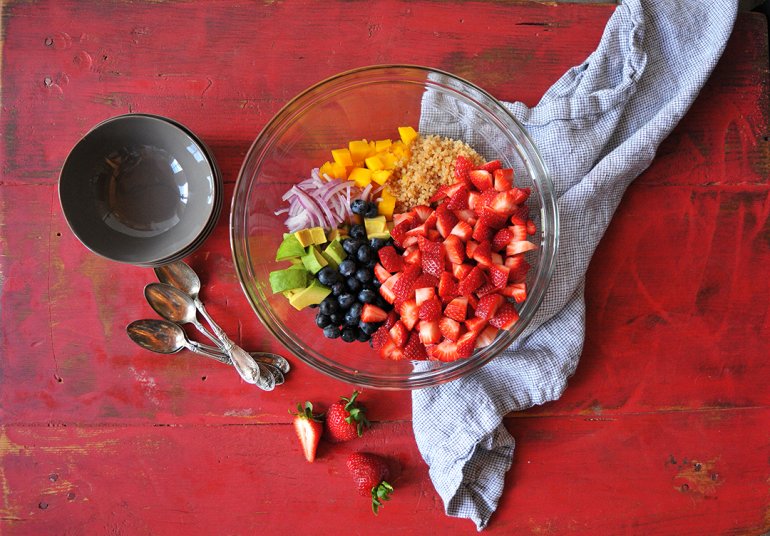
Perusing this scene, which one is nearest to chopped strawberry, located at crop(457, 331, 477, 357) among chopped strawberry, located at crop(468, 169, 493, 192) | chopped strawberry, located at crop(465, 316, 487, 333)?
chopped strawberry, located at crop(465, 316, 487, 333)

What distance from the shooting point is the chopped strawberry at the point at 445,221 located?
50.8 inches

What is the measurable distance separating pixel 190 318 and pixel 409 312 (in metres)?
0.56

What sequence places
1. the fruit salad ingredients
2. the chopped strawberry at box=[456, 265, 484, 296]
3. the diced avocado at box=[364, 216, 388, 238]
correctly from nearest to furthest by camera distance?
the chopped strawberry at box=[456, 265, 484, 296], the diced avocado at box=[364, 216, 388, 238], the fruit salad ingredients

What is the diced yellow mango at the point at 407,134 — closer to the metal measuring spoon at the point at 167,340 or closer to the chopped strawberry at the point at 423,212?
the chopped strawberry at the point at 423,212

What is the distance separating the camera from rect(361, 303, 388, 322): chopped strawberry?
1314 mm

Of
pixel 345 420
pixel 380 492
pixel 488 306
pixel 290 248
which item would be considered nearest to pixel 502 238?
pixel 488 306

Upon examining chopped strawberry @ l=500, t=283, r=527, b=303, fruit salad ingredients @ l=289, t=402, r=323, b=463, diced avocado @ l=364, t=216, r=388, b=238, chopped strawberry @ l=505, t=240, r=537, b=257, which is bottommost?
fruit salad ingredients @ l=289, t=402, r=323, b=463

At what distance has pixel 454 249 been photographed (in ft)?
4.16

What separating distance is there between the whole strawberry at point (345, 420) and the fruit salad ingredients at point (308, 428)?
3 centimetres

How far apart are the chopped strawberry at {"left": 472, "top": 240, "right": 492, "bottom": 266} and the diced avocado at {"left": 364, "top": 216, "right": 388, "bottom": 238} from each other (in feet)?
0.72

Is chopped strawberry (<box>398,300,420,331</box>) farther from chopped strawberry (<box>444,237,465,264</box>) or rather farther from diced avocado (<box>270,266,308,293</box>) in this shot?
diced avocado (<box>270,266,308,293</box>)

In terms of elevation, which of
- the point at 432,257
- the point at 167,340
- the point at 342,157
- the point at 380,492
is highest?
the point at 342,157

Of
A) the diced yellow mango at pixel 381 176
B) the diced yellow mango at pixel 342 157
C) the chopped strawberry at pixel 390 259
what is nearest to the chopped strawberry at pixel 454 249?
the chopped strawberry at pixel 390 259

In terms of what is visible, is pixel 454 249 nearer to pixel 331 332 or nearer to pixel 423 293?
pixel 423 293
